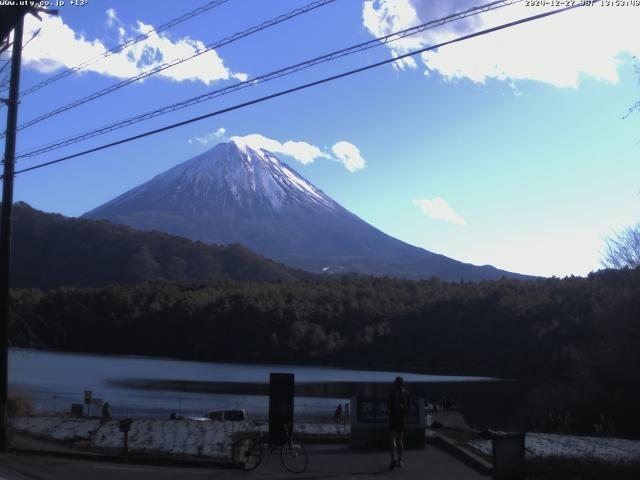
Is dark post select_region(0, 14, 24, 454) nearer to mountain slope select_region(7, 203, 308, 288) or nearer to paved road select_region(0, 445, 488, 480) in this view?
paved road select_region(0, 445, 488, 480)

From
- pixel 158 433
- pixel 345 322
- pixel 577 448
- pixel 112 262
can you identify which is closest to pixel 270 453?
pixel 158 433

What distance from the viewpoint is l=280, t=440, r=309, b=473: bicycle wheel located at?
12771 millimetres

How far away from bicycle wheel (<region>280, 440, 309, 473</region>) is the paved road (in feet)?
0.44

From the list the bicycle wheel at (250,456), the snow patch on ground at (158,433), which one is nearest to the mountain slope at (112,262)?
the snow patch on ground at (158,433)

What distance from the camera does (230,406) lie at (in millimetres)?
50062

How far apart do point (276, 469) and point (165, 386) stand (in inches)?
2176

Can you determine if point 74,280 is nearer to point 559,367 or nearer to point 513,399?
point 559,367

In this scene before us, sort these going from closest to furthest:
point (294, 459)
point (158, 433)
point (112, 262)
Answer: point (294, 459) → point (158, 433) → point (112, 262)

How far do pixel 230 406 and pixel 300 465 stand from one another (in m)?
38.2

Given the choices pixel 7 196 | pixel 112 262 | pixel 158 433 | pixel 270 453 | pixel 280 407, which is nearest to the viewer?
pixel 270 453

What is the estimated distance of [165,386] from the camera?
66500mm

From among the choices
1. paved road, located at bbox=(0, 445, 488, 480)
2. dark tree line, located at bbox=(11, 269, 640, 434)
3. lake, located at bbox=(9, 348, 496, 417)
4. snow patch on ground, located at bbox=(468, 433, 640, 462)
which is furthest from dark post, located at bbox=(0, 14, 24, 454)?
dark tree line, located at bbox=(11, 269, 640, 434)

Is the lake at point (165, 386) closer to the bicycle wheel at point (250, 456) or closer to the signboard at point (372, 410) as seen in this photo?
the signboard at point (372, 410)

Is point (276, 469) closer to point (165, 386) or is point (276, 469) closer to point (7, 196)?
point (7, 196)
